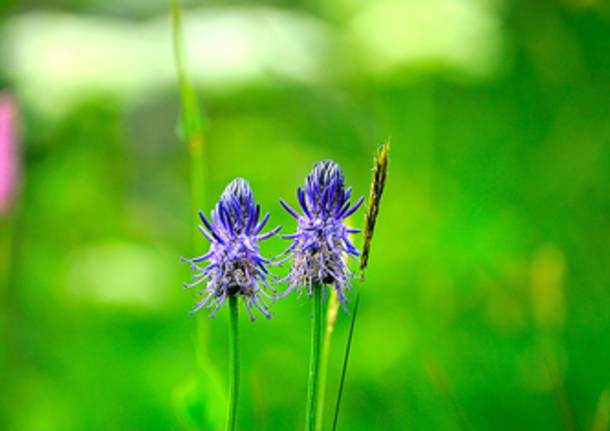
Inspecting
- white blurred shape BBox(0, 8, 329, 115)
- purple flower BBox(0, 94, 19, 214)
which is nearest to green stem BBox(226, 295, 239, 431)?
purple flower BBox(0, 94, 19, 214)

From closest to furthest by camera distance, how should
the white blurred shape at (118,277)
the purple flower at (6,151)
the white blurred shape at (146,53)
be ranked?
the purple flower at (6,151), the white blurred shape at (146,53), the white blurred shape at (118,277)

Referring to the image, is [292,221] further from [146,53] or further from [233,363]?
[233,363]

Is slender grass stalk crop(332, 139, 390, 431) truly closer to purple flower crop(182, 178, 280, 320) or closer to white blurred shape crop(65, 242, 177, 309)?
purple flower crop(182, 178, 280, 320)

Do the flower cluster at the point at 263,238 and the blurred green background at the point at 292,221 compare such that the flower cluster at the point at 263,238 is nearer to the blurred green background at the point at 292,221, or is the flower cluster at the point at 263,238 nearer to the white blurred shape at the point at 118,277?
the blurred green background at the point at 292,221

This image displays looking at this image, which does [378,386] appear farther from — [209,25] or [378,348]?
[209,25]

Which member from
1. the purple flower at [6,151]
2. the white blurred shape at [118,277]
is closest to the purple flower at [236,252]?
the purple flower at [6,151]
